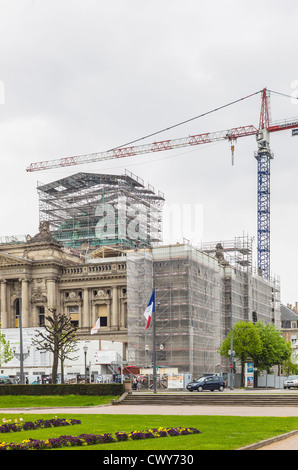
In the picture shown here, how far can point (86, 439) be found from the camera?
26.8 meters

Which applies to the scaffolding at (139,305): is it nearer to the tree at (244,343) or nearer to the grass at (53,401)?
the tree at (244,343)

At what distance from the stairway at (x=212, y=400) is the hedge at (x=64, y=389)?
214 centimetres

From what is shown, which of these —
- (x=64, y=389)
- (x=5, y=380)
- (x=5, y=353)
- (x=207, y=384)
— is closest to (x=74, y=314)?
(x=5, y=353)

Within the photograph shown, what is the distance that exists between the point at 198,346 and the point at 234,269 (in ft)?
68.8

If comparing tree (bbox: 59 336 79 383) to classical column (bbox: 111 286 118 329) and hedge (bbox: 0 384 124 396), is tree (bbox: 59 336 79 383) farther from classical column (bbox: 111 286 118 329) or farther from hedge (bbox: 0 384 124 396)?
classical column (bbox: 111 286 118 329)

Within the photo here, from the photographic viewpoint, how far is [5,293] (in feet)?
393

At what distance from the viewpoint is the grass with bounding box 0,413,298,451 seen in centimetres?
2523

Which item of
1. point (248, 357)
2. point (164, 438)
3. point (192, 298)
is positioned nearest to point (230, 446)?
point (164, 438)

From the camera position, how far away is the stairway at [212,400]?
55.8m

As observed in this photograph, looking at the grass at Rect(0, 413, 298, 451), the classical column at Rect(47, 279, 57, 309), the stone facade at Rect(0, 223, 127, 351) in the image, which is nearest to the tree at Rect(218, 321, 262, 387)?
the stone facade at Rect(0, 223, 127, 351)

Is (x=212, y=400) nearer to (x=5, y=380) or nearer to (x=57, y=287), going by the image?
(x=5, y=380)

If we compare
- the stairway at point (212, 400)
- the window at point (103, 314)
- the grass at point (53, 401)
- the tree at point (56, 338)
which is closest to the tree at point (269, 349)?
the window at point (103, 314)

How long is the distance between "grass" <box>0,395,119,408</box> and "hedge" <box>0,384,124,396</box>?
0.66 m
